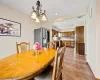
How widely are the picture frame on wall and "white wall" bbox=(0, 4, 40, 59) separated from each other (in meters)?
0.16

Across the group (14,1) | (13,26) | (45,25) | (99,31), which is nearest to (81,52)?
(45,25)

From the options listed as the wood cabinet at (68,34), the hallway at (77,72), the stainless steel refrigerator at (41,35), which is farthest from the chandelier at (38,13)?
the wood cabinet at (68,34)

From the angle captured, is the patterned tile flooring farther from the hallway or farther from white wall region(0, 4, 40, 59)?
white wall region(0, 4, 40, 59)

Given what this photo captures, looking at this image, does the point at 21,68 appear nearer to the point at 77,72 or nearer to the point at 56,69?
the point at 56,69

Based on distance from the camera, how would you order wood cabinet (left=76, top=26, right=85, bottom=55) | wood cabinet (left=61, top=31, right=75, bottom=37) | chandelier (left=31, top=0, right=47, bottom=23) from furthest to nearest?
wood cabinet (left=61, top=31, right=75, bottom=37) < wood cabinet (left=76, top=26, right=85, bottom=55) < chandelier (left=31, top=0, right=47, bottom=23)

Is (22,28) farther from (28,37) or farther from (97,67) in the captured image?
(97,67)

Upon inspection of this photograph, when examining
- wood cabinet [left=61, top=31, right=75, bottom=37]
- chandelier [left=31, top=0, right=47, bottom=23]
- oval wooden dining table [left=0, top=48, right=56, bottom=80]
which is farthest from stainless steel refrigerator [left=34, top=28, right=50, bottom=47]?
wood cabinet [left=61, top=31, right=75, bottom=37]

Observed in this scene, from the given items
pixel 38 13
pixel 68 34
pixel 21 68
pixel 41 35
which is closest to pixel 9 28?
pixel 41 35

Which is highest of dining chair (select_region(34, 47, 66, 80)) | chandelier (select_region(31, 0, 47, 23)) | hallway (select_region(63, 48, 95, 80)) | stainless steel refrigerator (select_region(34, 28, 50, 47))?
chandelier (select_region(31, 0, 47, 23))

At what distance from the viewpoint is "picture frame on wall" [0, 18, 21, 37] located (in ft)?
10.4

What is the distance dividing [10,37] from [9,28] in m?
0.42

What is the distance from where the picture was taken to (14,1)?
2918mm

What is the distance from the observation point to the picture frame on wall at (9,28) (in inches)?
125

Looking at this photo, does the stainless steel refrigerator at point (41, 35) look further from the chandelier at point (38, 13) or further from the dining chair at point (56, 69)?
the dining chair at point (56, 69)
